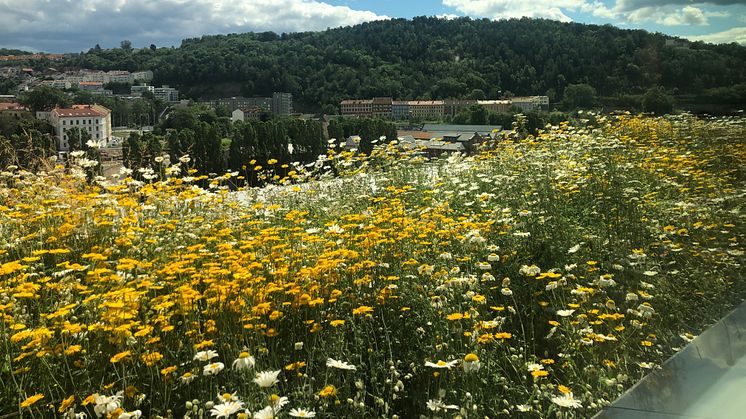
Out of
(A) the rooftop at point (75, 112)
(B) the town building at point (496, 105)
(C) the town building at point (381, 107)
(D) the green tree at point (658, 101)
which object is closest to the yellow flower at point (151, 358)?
(D) the green tree at point (658, 101)

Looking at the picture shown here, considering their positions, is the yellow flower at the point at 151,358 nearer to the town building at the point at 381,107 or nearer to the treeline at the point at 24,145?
the treeline at the point at 24,145

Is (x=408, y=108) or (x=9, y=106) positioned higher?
(x=408, y=108)

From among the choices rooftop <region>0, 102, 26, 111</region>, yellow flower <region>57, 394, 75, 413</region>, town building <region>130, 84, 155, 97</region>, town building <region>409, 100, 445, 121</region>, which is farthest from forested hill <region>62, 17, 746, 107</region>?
rooftop <region>0, 102, 26, 111</region>

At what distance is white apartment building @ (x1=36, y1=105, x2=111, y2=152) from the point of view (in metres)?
5.25

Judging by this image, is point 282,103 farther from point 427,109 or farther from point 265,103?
point 427,109

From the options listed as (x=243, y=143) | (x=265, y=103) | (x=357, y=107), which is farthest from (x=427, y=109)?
(x=265, y=103)

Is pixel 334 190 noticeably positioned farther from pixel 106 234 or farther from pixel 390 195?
pixel 106 234

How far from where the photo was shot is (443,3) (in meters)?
5.36

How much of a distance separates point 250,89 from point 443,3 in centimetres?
688

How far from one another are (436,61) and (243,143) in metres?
3.48

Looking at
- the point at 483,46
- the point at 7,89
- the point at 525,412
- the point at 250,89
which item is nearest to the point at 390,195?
the point at 525,412

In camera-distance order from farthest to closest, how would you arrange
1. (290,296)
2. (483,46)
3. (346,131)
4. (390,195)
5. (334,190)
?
1. (483,46)
2. (346,131)
3. (334,190)
4. (390,195)
5. (290,296)

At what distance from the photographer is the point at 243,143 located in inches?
301

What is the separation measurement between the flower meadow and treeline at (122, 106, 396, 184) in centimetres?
117
